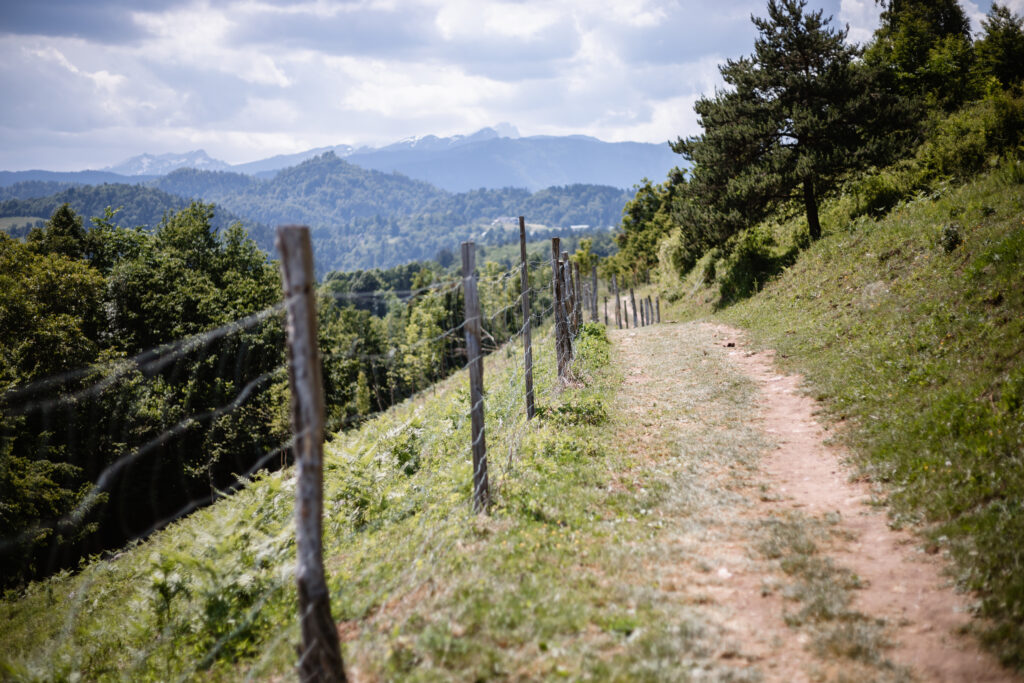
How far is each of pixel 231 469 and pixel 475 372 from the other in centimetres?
3522

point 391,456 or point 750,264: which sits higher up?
point 750,264

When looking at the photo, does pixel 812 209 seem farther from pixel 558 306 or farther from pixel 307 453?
pixel 307 453

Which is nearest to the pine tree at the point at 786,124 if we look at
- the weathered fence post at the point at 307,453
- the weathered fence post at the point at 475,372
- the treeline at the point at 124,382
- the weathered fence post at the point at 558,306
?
the treeline at the point at 124,382

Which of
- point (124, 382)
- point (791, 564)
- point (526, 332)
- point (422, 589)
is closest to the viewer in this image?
point (422, 589)

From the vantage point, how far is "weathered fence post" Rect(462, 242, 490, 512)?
20.8 feet

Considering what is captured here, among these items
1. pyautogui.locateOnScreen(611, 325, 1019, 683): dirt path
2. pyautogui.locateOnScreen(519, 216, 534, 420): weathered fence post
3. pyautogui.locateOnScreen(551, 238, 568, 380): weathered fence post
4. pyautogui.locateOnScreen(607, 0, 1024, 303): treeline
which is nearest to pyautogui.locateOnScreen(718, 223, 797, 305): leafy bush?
pyautogui.locateOnScreen(607, 0, 1024, 303): treeline

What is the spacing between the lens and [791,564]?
5.61m

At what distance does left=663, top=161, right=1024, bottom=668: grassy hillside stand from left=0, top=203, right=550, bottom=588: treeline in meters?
9.30

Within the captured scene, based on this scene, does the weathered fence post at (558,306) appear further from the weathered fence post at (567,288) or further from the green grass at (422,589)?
the green grass at (422,589)

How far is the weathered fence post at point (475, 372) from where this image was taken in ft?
20.8

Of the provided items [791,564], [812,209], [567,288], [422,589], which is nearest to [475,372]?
[422,589]

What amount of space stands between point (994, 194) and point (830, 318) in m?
5.01

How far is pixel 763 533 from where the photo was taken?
251 inches

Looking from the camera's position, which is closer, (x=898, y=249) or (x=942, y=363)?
(x=942, y=363)
